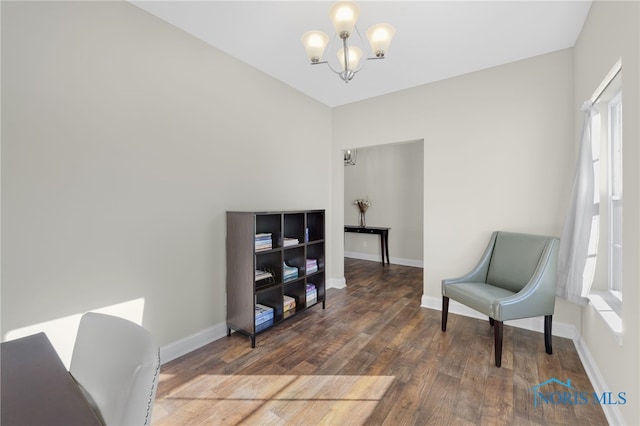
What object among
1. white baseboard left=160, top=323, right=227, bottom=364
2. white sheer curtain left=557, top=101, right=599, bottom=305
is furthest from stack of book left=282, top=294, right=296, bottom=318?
white sheer curtain left=557, top=101, right=599, bottom=305

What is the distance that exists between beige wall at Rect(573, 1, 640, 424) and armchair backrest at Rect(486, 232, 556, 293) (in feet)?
2.19

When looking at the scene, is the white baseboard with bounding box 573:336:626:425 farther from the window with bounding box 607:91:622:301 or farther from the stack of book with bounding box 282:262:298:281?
the stack of book with bounding box 282:262:298:281

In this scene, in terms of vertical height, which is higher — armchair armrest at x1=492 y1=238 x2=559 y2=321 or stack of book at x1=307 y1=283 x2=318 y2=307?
armchair armrest at x1=492 y1=238 x2=559 y2=321

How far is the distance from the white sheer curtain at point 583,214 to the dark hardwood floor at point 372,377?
0.62 meters

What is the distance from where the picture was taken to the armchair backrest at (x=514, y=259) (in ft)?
7.83

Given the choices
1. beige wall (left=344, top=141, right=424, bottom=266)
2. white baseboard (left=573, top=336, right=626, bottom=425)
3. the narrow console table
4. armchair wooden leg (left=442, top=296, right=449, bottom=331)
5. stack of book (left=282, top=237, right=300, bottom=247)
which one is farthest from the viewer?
the narrow console table

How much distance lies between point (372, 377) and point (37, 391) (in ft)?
5.88

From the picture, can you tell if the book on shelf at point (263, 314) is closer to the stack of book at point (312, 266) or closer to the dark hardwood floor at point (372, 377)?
the dark hardwood floor at point (372, 377)

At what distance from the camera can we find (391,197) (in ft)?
18.7

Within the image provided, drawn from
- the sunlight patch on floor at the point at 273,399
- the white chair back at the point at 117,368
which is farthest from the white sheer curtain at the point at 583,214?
the white chair back at the point at 117,368

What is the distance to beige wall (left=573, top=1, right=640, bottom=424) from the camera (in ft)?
4.13

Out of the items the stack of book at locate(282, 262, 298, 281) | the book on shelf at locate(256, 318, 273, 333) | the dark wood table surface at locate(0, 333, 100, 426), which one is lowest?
the book on shelf at locate(256, 318, 273, 333)

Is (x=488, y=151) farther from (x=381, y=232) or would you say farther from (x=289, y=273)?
(x=381, y=232)

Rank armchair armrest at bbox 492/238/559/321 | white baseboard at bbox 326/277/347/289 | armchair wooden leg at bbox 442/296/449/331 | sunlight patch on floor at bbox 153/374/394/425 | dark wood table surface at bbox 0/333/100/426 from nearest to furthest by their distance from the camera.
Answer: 1. dark wood table surface at bbox 0/333/100/426
2. sunlight patch on floor at bbox 153/374/394/425
3. armchair armrest at bbox 492/238/559/321
4. armchair wooden leg at bbox 442/296/449/331
5. white baseboard at bbox 326/277/347/289
